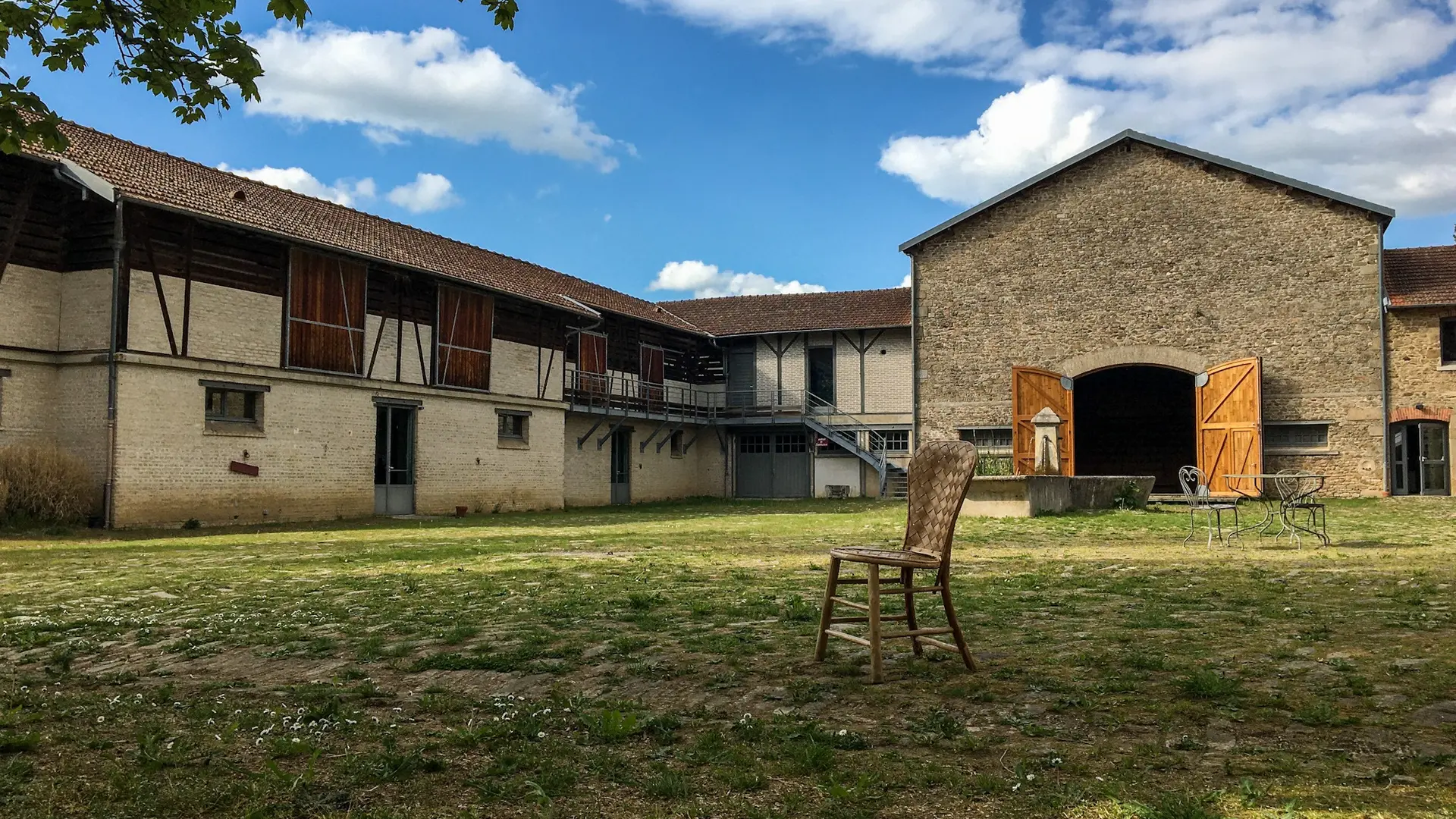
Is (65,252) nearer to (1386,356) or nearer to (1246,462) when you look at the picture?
(1246,462)

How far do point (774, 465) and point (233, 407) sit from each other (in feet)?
55.5

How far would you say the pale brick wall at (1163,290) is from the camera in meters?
22.4

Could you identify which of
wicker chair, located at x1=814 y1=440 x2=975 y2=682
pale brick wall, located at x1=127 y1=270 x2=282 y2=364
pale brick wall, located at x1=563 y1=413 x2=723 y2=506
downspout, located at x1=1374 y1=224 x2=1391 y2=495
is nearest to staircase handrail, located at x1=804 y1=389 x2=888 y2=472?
pale brick wall, located at x1=563 y1=413 x2=723 y2=506

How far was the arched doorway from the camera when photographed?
1092 inches

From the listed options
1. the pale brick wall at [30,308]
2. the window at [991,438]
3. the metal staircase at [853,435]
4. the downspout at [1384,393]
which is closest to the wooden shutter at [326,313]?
the pale brick wall at [30,308]

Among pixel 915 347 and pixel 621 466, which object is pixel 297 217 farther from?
pixel 915 347

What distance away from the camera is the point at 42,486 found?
1416 cm

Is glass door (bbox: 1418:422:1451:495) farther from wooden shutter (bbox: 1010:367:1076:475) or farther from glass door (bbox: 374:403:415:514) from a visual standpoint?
glass door (bbox: 374:403:415:514)

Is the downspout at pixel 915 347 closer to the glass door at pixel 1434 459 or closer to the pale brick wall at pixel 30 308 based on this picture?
the glass door at pixel 1434 459

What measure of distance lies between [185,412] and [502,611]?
11.9 metres

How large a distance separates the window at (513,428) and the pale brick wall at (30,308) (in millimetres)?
9000

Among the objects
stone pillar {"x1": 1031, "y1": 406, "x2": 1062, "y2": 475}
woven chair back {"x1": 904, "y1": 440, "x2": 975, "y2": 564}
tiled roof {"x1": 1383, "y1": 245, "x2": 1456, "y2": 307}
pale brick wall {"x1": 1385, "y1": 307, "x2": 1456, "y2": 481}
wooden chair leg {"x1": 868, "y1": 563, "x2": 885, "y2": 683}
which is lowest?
wooden chair leg {"x1": 868, "y1": 563, "x2": 885, "y2": 683}

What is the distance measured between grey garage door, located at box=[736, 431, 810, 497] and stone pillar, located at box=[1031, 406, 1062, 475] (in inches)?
459

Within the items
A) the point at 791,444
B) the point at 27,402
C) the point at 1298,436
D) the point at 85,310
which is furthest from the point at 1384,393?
the point at 27,402
